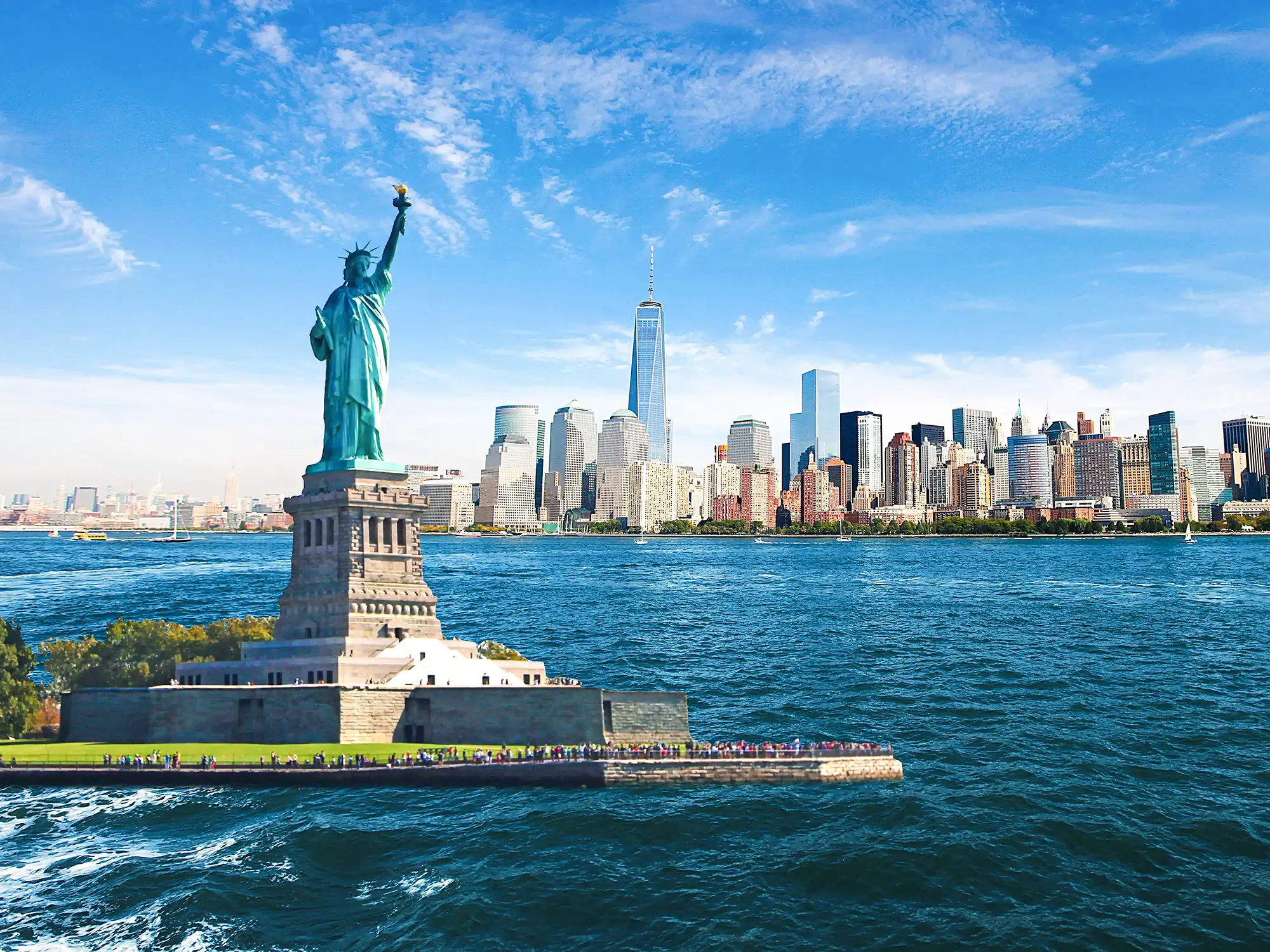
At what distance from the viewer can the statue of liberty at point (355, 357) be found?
190 feet

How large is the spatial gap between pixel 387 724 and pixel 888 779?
2492cm

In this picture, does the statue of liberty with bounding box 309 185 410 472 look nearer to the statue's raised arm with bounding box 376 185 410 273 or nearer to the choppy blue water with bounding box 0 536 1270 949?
the statue's raised arm with bounding box 376 185 410 273

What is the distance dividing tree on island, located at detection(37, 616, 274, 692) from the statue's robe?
16220 mm

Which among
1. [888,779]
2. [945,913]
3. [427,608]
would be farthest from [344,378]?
[945,913]

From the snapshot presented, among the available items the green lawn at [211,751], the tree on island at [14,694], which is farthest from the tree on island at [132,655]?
the green lawn at [211,751]

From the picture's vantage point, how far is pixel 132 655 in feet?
202

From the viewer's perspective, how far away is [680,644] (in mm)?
91125

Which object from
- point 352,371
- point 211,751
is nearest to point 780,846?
point 211,751

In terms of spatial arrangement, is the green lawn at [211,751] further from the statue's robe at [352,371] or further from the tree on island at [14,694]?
the statue's robe at [352,371]

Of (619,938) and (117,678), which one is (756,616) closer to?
(117,678)

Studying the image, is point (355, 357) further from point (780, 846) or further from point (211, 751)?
point (780, 846)

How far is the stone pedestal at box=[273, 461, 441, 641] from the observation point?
5394 centimetres

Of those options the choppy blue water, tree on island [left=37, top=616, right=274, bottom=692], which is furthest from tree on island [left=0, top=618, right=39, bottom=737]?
the choppy blue water

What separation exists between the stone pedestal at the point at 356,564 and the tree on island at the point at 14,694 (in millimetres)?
12887
